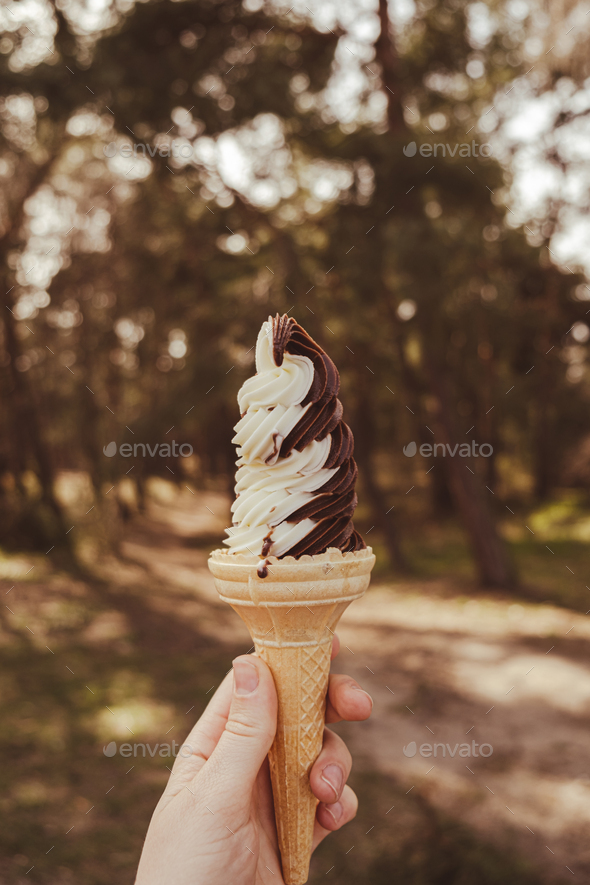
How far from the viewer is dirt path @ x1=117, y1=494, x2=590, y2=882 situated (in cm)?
553

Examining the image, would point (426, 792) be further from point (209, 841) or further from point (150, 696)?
point (209, 841)

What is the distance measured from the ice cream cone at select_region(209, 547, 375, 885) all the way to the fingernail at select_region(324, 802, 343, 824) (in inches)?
4.8

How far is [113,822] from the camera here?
548 cm

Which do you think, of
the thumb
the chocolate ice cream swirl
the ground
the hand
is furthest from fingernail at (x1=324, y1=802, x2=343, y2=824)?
the ground

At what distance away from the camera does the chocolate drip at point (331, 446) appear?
2652mm

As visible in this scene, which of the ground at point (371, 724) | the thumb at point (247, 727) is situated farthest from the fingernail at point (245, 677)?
the ground at point (371, 724)

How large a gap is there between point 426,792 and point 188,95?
10029mm

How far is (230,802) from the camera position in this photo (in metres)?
2.34

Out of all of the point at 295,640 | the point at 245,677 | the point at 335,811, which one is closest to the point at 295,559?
the point at 295,640

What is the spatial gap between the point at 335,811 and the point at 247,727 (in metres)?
0.74

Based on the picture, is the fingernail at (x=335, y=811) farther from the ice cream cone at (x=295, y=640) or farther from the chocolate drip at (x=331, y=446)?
the chocolate drip at (x=331, y=446)

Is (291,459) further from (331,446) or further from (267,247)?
(267,247)

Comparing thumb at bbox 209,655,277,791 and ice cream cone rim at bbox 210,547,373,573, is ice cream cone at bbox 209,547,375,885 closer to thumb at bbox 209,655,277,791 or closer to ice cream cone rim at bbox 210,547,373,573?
ice cream cone rim at bbox 210,547,373,573

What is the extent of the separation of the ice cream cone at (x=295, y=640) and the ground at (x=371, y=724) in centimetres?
264
